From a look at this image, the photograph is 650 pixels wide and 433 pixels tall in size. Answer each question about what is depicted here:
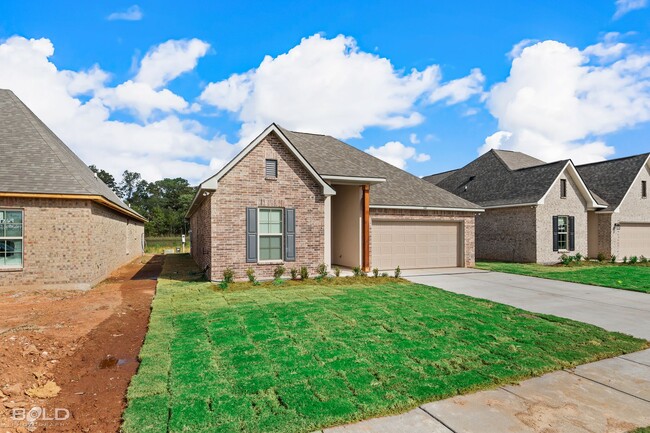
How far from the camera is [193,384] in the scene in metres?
4.38

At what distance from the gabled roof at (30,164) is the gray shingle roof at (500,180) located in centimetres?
2045

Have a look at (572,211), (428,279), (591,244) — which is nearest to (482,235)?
(572,211)

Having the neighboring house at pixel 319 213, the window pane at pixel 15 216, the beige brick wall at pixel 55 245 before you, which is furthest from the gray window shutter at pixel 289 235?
the window pane at pixel 15 216

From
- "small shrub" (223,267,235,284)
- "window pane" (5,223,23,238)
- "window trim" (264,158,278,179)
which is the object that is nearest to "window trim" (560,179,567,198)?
"window trim" (264,158,278,179)

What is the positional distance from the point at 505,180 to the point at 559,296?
14.0 metres

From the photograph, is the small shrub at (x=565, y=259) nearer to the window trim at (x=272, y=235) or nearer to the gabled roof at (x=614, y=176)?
the gabled roof at (x=614, y=176)

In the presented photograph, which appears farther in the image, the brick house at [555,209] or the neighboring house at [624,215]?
the neighboring house at [624,215]

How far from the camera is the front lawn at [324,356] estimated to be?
379cm

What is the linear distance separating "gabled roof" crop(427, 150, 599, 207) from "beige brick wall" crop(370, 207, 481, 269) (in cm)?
436

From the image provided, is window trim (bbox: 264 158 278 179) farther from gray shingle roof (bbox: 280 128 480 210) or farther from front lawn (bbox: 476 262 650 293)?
front lawn (bbox: 476 262 650 293)

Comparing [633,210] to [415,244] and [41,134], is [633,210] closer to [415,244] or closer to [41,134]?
[415,244]

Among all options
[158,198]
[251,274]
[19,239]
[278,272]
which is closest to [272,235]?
[278,272]

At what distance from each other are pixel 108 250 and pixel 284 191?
7798mm

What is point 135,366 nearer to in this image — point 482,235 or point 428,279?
point 428,279
